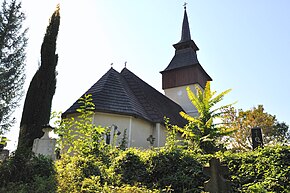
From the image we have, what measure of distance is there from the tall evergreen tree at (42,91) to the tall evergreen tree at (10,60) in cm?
808

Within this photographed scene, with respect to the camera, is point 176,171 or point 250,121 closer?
point 176,171

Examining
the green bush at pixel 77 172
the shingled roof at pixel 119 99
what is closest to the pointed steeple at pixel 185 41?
the shingled roof at pixel 119 99

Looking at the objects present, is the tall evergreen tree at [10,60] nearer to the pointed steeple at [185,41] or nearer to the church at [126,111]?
the church at [126,111]

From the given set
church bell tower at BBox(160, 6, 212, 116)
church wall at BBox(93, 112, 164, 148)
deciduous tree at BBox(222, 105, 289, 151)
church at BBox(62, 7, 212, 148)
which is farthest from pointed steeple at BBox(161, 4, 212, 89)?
church wall at BBox(93, 112, 164, 148)

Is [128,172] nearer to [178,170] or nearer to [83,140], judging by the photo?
[178,170]

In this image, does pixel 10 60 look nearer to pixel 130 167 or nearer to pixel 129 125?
pixel 129 125

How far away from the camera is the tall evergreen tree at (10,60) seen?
1841 cm

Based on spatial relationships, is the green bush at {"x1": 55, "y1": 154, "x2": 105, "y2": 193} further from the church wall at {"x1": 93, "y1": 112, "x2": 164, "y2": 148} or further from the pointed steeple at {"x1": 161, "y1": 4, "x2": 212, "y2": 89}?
the pointed steeple at {"x1": 161, "y1": 4, "x2": 212, "y2": 89}

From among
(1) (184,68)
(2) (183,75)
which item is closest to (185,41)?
(1) (184,68)

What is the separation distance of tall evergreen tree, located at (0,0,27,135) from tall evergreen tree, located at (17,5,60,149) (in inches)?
318

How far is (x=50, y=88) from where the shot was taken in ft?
39.4

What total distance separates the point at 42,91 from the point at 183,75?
16210mm

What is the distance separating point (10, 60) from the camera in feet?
63.9

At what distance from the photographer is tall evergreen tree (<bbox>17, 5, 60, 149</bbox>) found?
10766 millimetres
